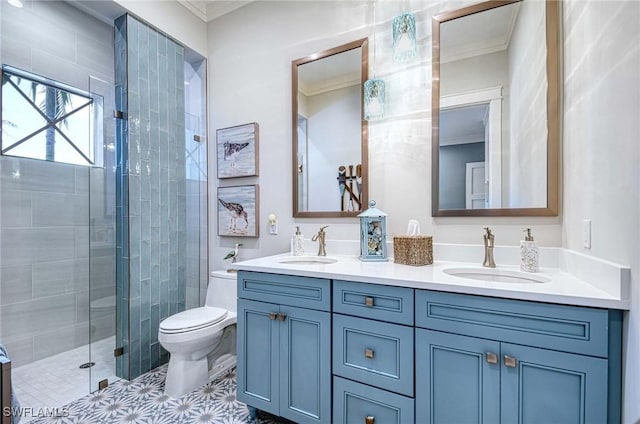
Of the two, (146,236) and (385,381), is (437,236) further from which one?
(146,236)

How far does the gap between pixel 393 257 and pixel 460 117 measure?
0.87m

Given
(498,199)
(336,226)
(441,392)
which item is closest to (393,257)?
(336,226)

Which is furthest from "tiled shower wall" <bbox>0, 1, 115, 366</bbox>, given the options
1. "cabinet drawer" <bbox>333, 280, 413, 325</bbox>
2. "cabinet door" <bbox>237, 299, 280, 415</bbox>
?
"cabinet drawer" <bbox>333, 280, 413, 325</bbox>

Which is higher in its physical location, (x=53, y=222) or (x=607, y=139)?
(x=607, y=139)

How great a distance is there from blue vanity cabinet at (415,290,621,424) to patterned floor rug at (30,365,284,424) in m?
1.00

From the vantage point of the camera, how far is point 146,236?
2.18m

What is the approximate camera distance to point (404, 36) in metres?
1.79

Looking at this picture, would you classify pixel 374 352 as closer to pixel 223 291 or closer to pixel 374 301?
pixel 374 301

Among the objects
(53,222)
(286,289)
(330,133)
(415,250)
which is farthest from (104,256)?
(415,250)

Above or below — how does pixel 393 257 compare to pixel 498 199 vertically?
below

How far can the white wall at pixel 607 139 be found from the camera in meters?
0.88

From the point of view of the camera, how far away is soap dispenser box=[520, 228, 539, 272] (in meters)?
1.41

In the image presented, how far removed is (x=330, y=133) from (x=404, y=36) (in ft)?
2.34

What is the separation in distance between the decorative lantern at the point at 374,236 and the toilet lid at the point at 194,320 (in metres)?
1.04
